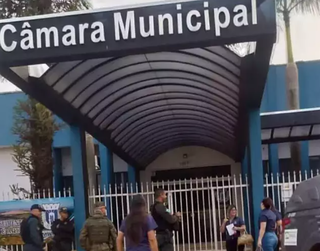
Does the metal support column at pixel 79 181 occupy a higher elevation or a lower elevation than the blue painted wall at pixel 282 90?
lower

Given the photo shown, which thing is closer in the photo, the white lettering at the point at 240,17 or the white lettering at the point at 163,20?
the white lettering at the point at 240,17

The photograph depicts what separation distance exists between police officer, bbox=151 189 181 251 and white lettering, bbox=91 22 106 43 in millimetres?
2306

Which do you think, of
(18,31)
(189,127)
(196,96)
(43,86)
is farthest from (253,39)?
(189,127)

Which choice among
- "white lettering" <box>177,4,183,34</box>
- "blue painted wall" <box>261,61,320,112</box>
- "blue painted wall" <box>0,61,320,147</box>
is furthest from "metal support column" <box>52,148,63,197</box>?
"white lettering" <box>177,4,183,34</box>

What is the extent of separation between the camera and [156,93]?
14016mm

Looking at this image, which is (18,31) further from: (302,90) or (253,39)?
(302,90)

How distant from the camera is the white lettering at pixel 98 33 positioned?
912cm

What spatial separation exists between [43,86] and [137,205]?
4.04 m

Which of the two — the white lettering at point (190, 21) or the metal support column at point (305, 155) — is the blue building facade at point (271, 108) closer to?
the metal support column at point (305, 155)

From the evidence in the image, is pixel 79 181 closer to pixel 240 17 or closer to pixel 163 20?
pixel 163 20

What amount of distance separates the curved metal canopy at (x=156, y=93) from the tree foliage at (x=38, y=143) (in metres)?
1.55

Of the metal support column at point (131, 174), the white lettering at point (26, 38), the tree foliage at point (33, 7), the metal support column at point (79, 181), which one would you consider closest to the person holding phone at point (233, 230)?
the metal support column at point (79, 181)

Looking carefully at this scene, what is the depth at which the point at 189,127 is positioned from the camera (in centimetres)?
1847

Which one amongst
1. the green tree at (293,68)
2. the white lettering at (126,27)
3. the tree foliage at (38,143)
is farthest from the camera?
the green tree at (293,68)
